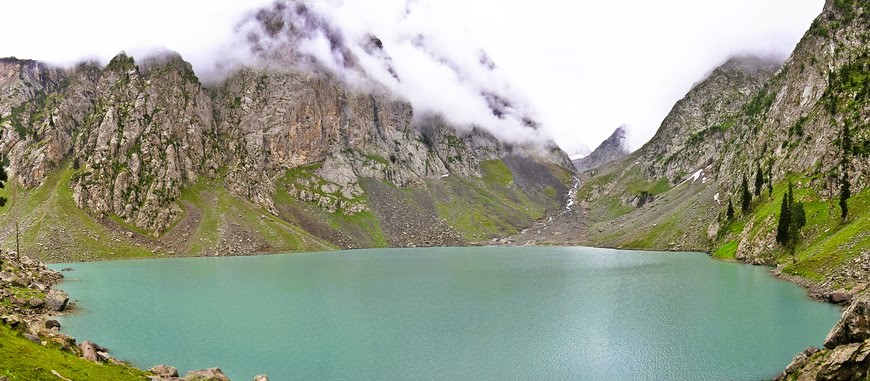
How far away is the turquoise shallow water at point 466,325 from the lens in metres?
34.0

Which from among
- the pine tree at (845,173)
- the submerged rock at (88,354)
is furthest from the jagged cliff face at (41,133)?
the pine tree at (845,173)

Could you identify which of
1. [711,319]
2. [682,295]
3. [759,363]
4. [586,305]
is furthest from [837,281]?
[759,363]

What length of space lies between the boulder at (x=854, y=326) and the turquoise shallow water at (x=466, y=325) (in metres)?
5.19

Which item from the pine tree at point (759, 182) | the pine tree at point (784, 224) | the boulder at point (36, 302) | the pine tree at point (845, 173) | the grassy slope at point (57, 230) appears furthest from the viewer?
the grassy slope at point (57, 230)

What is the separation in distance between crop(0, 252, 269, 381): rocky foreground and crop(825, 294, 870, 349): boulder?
105ft

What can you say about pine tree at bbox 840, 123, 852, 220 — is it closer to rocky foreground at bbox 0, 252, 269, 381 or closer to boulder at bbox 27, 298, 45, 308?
rocky foreground at bbox 0, 252, 269, 381

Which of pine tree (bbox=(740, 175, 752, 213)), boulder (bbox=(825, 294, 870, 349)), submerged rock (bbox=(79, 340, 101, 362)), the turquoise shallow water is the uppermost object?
pine tree (bbox=(740, 175, 752, 213))

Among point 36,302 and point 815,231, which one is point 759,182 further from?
point 36,302

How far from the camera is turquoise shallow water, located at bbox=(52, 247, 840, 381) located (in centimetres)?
3403

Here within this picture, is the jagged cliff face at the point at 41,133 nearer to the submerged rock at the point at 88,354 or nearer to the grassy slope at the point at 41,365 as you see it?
the submerged rock at the point at 88,354

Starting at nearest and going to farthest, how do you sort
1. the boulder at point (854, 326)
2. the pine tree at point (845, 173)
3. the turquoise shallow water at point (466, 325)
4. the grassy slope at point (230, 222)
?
the boulder at point (854, 326) < the turquoise shallow water at point (466, 325) < the pine tree at point (845, 173) < the grassy slope at point (230, 222)

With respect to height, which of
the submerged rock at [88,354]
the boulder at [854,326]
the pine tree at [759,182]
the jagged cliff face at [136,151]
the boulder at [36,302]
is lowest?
the boulder at [36,302]

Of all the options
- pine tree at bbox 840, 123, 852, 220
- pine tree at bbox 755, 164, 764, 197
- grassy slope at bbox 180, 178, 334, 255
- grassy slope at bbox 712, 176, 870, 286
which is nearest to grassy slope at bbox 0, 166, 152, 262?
grassy slope at bbox 180, 178, 334, 255

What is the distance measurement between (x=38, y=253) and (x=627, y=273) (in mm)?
145459
